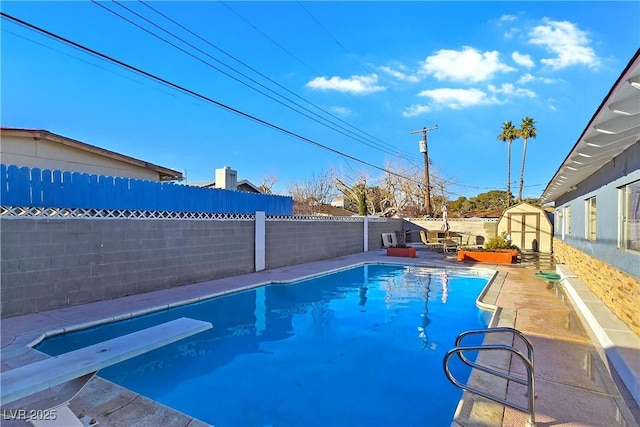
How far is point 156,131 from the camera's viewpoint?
53.9ft

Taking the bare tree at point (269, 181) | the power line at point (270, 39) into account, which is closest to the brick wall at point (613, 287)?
the power line at point (270, 39)

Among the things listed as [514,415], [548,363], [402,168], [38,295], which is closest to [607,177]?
[548,363]

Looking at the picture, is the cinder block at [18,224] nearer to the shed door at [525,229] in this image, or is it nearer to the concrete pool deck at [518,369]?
the concrete pool deck at [518,369]

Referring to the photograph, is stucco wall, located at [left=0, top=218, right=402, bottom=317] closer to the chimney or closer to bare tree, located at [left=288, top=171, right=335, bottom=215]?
the chimney

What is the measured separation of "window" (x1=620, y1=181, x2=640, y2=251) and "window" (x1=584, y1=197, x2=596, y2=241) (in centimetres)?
236

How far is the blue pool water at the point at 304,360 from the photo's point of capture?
3618 millimetres

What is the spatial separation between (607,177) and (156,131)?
1701 centimetres

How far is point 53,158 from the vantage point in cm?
1020

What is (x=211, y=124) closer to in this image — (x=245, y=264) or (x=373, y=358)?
(x=245, y=264)

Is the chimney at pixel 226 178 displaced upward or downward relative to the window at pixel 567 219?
upward

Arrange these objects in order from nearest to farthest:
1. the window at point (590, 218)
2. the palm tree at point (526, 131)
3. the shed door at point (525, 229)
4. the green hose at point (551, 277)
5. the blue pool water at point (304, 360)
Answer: the blue pool water at point (304, 360) → the window at point (590, 218) → the green hose at point (551, 277) → the shed door at point (525, 229) → the palm tree at point (526, 131)

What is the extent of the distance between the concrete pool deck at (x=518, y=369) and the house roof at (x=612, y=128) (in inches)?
97.3

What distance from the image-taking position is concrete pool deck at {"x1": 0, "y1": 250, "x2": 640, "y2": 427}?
2.87 m

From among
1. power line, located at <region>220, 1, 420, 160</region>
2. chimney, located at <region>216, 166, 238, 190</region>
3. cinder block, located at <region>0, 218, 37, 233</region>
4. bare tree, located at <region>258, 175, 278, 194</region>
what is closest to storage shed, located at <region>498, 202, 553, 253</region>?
power line, located at <region>220, 1, 420, 160</region>
